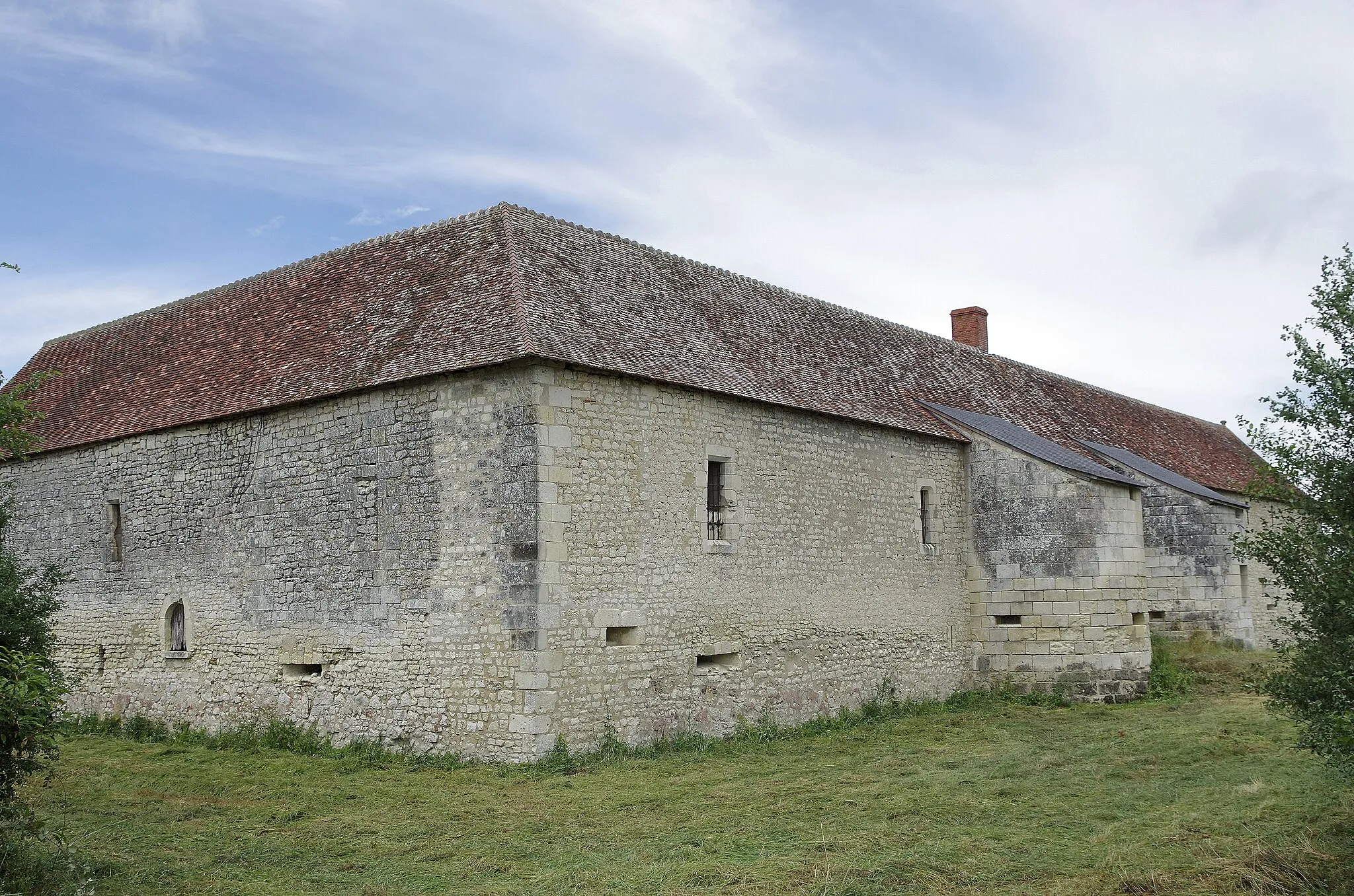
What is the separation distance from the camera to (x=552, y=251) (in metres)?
15.2

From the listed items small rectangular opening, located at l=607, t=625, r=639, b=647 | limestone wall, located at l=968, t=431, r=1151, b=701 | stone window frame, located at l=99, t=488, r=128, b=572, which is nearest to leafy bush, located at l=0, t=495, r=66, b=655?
small rectangular opening, located at l=607, t=625, r=639, b=647

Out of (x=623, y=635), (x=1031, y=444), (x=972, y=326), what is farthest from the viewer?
(x=972, y=326)

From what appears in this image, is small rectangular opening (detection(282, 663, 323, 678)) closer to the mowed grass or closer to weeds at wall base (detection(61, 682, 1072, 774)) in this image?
weeds at wall base (detection(61, 682, 1072, 774))

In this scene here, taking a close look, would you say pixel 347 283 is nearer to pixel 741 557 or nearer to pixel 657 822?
pixel 741 557

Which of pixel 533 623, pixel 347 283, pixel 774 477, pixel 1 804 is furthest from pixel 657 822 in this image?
pixel 347 283

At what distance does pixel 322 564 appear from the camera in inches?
547

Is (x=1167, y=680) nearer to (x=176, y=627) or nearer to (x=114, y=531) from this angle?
(x=176, y=627)

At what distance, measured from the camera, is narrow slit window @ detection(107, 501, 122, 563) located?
1662 centimetres

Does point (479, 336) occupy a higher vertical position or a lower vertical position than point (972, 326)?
lower

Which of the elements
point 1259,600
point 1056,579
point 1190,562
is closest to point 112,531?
point 1056,579

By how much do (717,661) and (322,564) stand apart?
4.90 metres

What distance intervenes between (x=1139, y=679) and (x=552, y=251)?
10.9m

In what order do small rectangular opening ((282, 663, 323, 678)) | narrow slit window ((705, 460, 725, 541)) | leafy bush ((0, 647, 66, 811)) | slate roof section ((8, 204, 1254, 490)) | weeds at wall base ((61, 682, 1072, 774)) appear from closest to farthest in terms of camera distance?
leafy bush ((0, 647, 66, 811)) < weeds at wall base ((61, 682, 1072, 774)) < slate roof section ((8, 204, 1254, 490)) < small rectangular opening ((282, 663, 323, 678)) < narrow slit window ((705, 460, 725, 541))

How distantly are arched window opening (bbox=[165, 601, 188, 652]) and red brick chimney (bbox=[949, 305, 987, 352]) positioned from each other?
17826mm
